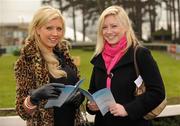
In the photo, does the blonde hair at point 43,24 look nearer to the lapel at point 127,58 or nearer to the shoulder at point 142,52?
the lapel at point 127,58

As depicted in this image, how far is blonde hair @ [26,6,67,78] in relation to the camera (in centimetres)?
363

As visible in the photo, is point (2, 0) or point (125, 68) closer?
point (125, 68)

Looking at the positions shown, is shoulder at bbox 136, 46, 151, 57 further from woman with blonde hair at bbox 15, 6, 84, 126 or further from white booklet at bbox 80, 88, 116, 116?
woman with blonde hair at bbox 15, 6, 84, 126

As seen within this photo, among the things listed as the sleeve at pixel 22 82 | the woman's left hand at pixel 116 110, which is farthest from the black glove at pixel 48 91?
the woman's left hand at pixel 116 110

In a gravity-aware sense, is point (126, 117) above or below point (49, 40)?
below

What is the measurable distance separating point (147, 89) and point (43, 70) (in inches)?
31.5

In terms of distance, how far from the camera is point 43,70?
144 inches

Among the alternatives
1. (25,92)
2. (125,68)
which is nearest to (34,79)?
(25,92)

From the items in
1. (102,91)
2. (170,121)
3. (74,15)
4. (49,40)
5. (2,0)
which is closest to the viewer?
(102,91)

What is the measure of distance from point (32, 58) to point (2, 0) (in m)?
56.0

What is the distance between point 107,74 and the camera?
147 inches

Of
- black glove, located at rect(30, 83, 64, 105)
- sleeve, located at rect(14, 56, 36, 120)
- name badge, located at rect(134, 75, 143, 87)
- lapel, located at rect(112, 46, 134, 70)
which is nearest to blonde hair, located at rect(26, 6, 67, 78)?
sleeve, located at rect(14, 56, 36, 120)

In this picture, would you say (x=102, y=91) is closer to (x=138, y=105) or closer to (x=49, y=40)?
(x=138, y=105)

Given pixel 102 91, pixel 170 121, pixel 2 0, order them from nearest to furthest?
1. pixel 102 91
2. pixel 170 121
3. pixel 2 0
